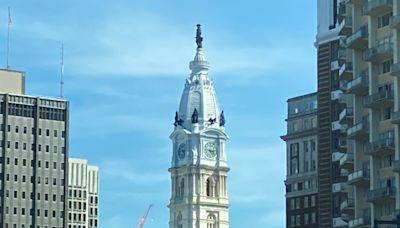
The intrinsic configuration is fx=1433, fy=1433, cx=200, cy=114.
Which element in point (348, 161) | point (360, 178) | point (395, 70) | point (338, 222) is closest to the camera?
point (395, 70)

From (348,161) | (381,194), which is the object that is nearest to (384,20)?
(348,161)

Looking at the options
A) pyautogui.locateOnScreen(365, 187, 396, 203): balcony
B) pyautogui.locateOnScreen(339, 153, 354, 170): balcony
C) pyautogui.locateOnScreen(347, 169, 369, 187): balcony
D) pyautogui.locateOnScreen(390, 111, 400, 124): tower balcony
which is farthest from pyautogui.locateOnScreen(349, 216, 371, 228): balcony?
pyautogui.locateOnScreen(390, 111, 400, 124): tower balcony

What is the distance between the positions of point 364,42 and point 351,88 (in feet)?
13.7

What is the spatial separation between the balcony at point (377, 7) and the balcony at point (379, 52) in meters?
3.10

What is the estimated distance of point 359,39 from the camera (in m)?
126

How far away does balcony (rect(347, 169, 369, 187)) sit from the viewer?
→ 123 m

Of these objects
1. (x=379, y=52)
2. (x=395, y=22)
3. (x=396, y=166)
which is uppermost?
(x=395, y=22)

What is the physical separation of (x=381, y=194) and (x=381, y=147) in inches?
154

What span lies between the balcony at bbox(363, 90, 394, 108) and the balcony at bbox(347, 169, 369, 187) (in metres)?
5.87

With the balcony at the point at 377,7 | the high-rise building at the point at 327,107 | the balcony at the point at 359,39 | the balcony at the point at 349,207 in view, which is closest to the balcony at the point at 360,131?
the balcony at the point at 349,207

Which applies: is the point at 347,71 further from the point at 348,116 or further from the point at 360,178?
the point at 360,178

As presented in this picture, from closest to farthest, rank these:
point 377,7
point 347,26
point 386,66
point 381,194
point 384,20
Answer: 1. point 381,194
2. point 386,66
3. point 377,7
4. point 384,20
5. point 347,26

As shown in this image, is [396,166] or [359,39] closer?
[396,166]

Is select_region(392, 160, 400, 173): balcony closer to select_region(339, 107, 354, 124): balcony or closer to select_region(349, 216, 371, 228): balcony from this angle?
select_region(349, 216, 371, 228): balcony
